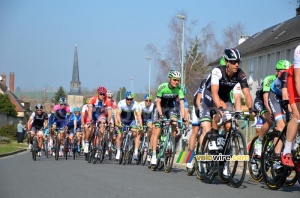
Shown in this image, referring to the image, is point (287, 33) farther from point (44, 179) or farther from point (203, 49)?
point (44, 179)

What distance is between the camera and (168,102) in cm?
1443

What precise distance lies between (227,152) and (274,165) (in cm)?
82

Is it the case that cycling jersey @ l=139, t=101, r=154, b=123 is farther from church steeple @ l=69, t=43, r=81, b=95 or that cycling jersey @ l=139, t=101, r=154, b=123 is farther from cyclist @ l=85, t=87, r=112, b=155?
church steeple @ l=69, t=43, r=81, b=95

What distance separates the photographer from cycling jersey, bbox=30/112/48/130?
71.5 feet

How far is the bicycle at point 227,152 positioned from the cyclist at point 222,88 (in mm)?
71

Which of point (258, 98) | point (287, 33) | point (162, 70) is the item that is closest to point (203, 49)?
point (162, 70)

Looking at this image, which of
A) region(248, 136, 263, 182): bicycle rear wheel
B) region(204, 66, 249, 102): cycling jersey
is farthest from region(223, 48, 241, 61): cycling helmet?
region(248, 136, 263, 182): bicycle rear wheel

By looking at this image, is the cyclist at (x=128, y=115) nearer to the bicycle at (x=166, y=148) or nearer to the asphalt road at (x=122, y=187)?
the bicycle at (x=166, y=148)

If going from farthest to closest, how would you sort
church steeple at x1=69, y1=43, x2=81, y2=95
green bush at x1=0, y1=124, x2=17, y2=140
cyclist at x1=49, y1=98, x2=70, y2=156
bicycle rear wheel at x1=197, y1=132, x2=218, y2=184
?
church steeple at x1=69, y1=43, x2=81, y2=95 < green bush at x1=0, y1=124, x2=17, y2=140 < cyclist at x1=49, y1=98, x2=70, y2=156 < bicycle rear wheel at x1=197, y1=132, x2=218, y2=184

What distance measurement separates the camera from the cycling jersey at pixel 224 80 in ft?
33.6

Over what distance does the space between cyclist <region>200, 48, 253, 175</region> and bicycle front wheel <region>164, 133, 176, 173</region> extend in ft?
7.59

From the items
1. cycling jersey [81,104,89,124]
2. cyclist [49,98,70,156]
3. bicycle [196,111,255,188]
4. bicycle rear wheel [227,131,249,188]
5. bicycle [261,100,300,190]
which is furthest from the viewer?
cyclist [49,98,70,156]

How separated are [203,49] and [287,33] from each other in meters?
17.3

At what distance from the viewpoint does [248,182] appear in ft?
34.6
